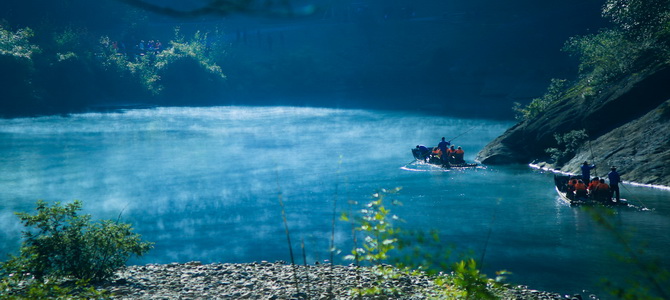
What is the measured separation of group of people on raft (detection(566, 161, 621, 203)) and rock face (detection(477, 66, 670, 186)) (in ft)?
4.72

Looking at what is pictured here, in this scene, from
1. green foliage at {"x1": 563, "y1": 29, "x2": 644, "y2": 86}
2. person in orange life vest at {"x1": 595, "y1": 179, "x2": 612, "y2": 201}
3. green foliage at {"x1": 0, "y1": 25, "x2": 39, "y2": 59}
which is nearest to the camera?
person in orange life vest at {"x1": 595, "y1": 179, "x2": 612, "y2": 201}

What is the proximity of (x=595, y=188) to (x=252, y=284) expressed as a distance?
1439cm

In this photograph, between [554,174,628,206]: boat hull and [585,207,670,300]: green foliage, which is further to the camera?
[554,174,628,206]: boat hull

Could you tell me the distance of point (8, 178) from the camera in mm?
32812

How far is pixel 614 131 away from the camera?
29547 mm

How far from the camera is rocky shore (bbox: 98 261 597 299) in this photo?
12.0 m

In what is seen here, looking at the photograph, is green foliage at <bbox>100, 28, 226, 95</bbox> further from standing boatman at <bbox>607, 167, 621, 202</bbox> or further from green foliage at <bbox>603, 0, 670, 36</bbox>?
standing boatman at <bbox>607, 167, 621, 202</bbox>

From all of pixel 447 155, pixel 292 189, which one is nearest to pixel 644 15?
pixel 447 155

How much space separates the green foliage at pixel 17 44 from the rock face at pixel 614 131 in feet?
145

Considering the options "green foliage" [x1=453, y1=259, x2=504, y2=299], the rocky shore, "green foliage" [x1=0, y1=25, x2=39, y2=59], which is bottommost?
the rocky shore

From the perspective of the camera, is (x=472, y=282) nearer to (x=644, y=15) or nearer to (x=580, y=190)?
(x=580, y=190)

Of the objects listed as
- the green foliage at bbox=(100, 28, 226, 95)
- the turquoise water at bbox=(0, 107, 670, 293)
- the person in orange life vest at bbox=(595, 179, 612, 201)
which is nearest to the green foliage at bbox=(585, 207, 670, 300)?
the turquoise water at bbox=(0, 107, 670, 293)

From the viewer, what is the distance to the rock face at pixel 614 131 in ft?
86.5

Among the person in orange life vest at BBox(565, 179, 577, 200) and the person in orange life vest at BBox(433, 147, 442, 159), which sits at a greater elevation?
the person in orange life vest at BBox(433, 147, 442, 159)
